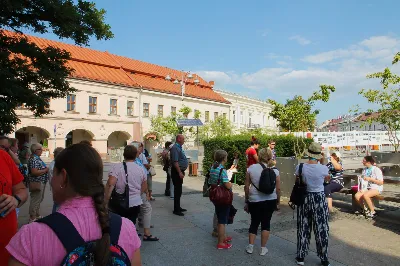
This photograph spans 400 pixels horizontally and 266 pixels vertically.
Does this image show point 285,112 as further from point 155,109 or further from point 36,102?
point 155,109

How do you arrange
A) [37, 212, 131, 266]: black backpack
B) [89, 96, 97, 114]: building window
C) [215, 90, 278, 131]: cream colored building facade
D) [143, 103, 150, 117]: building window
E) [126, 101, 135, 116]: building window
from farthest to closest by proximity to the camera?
[215, 90, 278, 131]: cream colored building facade
[143, 103, 150, 117]: building window
[126, 101, 135, 116]: building window
[89, 96, 97, 114]: building window
[37, 212, 131, 266]: black backpack

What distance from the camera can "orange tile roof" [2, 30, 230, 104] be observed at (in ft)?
120

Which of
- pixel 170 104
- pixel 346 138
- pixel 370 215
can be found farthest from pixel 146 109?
pixel 370 215

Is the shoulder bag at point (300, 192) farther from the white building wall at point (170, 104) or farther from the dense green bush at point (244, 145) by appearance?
the white building wall at point (170, 104)

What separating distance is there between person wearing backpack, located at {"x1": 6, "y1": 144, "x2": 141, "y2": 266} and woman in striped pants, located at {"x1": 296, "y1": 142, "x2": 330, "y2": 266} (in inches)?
148

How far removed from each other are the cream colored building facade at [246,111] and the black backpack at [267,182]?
156 ft

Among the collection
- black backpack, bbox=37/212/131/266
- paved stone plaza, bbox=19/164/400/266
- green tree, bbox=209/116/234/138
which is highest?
green tree, bbox=209/116/234/138

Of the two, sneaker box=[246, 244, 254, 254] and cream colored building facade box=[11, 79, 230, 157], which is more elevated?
cream colored building facade box=[11, 79, 230, 157]

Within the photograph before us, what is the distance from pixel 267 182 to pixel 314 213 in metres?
0.81

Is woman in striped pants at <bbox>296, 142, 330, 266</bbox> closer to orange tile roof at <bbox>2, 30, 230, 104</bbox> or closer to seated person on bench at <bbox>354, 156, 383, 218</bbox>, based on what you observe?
seated person on bench at <bbox>354, 156, 383, 218</bbox>

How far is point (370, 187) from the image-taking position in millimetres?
7637

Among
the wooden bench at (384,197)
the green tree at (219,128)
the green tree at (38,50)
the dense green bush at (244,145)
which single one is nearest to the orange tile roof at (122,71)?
the green tree at (219,128)

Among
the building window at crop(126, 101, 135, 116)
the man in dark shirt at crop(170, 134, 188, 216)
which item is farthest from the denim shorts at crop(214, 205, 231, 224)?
the building window at crop(126, 101, 135, 116)

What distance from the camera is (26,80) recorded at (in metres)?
6.91
